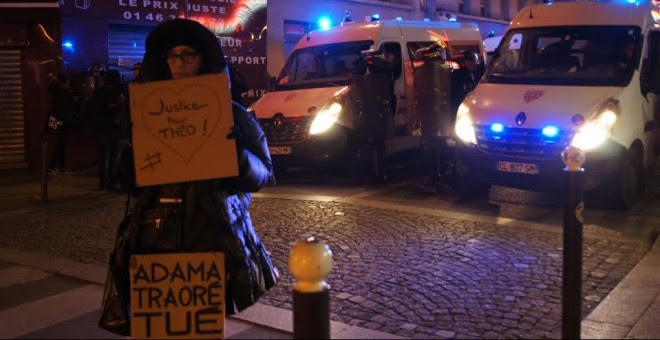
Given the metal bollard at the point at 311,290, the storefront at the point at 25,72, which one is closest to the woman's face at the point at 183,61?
the metal bollard at the point at 311,290

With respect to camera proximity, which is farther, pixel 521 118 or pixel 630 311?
pixel 521 118

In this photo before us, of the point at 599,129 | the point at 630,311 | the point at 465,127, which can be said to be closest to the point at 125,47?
the point at 465,127

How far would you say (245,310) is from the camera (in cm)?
523

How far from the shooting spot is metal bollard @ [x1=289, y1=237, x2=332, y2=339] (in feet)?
11.3

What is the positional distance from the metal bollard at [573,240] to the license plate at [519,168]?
4.16 meters

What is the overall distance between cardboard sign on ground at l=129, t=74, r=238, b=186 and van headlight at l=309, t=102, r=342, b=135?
6.99 meters

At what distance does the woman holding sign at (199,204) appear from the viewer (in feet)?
11.6

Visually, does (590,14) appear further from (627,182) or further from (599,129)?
(627,182)

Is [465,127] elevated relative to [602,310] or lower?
elevated

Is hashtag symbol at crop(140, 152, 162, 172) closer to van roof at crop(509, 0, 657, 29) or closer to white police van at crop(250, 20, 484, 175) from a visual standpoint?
white police van at crop(250, 20, 484, 175)

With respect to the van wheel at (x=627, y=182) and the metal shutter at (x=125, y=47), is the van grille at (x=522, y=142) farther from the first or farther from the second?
the metal shutter at (x=125, y=47)

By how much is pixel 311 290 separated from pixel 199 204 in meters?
0.71

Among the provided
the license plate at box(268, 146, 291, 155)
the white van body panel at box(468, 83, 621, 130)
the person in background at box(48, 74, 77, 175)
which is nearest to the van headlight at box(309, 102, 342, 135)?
the license plate at box(268, 146, 291, 155)

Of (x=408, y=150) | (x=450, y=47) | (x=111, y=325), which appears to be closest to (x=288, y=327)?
(x=111, y=325)
